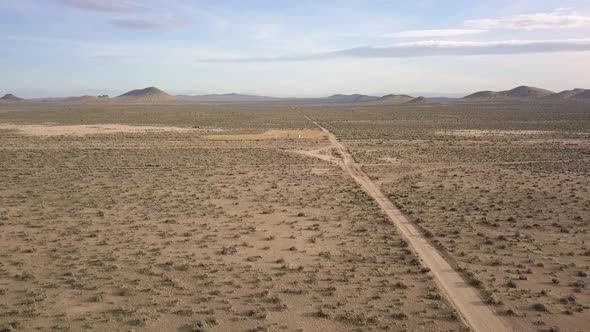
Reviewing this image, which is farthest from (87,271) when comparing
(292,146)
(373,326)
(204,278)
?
(292,146)

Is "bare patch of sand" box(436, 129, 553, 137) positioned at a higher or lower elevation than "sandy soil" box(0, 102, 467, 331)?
higher

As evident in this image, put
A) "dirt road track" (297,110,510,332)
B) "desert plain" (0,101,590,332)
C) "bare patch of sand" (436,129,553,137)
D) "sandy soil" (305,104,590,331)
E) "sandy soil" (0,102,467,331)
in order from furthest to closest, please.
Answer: "bare patch of sand" (436,129,553,137) → "sandy soil" (305,104,590,331) → "desert plain" (0,101,590,332) → "sandy soil" (0,102,467,331) → "dirt road track" (297,110,510,332)

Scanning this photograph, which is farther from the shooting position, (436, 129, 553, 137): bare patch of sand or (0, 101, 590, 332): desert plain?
(436, 129, 553, 137): bare patch of sand

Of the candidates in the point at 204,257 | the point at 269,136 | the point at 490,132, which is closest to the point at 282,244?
the point at 204,257

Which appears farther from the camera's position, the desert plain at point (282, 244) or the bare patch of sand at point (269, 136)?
the bare patch of sand at point (269, 136)

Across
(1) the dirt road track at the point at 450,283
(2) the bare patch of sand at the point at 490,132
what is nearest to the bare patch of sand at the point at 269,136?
(2) the bare patch of sand at the point at 490,132

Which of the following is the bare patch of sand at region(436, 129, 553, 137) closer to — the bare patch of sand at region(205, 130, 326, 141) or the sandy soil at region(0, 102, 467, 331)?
the bare patch of sand at region(205, 130, 326, 141)

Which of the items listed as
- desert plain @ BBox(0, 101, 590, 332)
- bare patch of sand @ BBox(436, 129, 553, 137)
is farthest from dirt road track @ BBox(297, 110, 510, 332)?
bare patch of sand @ BBox(436, 129, 553, 137)

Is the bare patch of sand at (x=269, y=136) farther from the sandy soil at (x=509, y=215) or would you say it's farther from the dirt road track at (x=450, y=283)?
the dirt road track at (x=450, y=283)

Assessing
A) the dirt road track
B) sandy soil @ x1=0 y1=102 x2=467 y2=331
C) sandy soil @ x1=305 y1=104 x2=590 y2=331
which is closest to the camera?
the dirt road track
